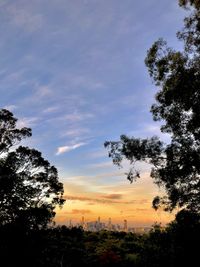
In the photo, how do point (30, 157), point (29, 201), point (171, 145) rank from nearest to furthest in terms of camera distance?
point (171, 145) → point (29, 201) → point (30, 157)

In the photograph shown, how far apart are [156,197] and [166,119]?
16.2 feet

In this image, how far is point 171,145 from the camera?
25078mm

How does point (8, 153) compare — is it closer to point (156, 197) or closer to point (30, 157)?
point (30, 157)

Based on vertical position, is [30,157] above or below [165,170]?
above

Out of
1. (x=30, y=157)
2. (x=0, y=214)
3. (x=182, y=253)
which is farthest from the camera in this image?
(x=30, y=157)

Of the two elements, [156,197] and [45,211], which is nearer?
[156,197]

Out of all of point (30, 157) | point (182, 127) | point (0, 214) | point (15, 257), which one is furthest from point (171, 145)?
point (30, 157)

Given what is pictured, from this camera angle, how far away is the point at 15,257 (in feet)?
85.3

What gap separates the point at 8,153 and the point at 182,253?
2252 cm

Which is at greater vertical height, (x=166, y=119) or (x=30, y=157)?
(x=30, y=157)

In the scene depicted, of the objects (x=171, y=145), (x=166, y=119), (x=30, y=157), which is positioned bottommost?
(x=171, y=145)

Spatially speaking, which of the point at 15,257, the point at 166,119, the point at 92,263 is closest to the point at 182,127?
A: the point at 166,119

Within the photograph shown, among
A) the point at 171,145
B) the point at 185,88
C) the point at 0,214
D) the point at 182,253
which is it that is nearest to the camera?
the point at 185,88

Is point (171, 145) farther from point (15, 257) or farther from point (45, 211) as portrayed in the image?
point (45, 211)
